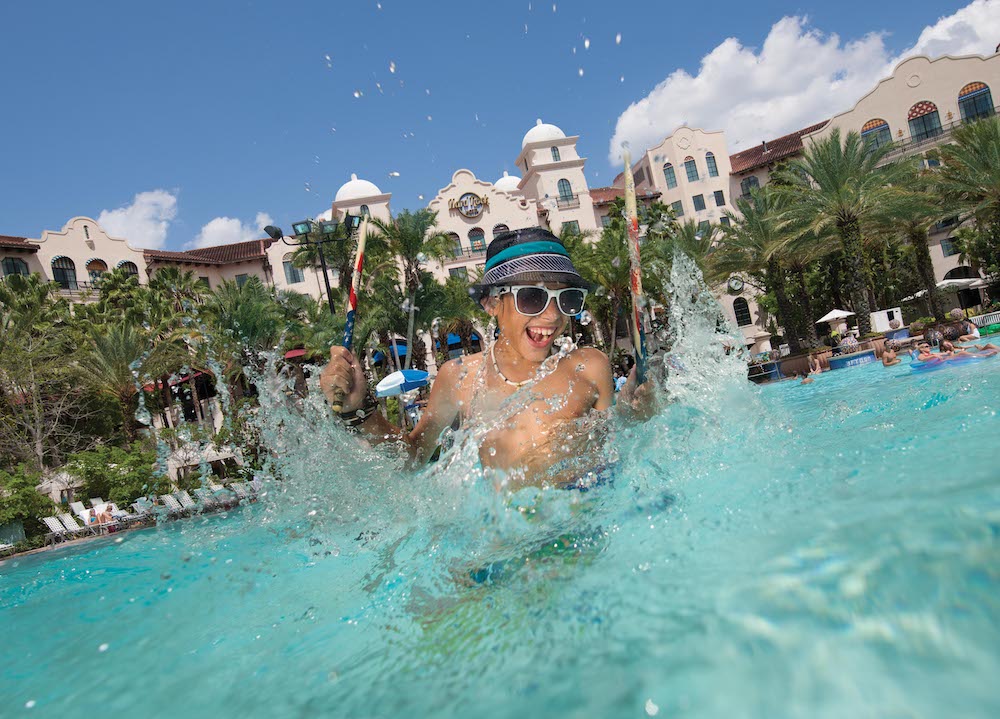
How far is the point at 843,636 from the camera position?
1.33 meters

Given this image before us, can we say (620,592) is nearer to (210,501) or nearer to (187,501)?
(210,501)

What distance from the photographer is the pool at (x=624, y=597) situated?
131cm

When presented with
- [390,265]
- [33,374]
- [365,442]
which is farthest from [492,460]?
[390,265]

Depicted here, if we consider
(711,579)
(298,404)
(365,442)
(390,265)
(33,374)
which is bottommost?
(711,579)

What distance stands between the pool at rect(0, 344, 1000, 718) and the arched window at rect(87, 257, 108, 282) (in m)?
38.0

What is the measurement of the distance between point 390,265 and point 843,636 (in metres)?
30.0

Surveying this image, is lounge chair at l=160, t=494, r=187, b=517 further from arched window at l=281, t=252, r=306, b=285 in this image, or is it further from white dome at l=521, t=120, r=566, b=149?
white dome at l=521, t=120, r=566, b=149

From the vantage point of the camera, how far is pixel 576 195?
45.0 metres

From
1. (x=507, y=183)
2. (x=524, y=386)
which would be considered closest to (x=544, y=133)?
(x=507, y=183)

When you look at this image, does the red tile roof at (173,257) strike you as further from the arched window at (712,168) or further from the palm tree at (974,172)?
the palm tree at (974,172)

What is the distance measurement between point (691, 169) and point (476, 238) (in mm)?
16493

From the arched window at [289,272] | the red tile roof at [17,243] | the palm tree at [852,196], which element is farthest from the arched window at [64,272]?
the palm tree at [852,196]

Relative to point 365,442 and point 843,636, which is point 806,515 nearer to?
point 843,636

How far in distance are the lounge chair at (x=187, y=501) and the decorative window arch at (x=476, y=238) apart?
2756 cm
